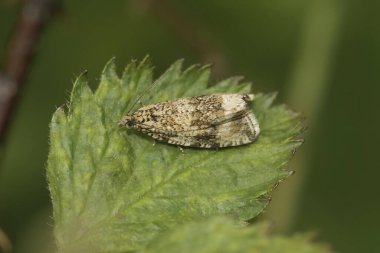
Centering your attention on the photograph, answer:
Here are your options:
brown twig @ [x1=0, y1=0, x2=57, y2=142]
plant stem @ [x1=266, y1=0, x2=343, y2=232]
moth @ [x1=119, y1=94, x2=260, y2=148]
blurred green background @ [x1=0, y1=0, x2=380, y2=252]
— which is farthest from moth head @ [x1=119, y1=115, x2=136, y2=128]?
plant stem @ [x1=266, y1=0, x2=343, y2=232]

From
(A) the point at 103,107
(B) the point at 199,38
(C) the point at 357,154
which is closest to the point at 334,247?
(C) the point at 357,154

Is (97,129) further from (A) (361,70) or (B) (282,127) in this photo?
(A) (361,70)

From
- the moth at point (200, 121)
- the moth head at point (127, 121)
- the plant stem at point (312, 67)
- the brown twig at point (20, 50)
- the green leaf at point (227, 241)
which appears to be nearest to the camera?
the green leaf at point (227, 241)

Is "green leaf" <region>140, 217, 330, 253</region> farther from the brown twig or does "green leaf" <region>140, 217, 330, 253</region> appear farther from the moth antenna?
the brown twig

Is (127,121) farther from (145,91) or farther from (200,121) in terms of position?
(200,121)

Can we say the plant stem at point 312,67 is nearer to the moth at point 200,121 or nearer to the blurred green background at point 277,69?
the blurred green background at point 277,69

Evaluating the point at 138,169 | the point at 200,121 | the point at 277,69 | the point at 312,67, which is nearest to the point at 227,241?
the point at 138,169

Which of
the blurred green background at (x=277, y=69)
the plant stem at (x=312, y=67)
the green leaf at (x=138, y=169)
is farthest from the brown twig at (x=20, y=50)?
the plant stem at (x=312, y=67)
